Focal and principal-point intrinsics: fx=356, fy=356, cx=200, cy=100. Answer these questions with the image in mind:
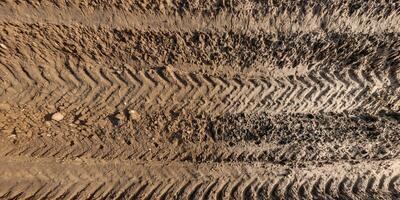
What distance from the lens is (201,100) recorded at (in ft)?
13.1

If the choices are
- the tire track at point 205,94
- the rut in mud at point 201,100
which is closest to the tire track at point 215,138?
the rut in mud at point 201,100

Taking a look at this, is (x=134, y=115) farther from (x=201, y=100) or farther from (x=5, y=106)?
(x=5, y=106)

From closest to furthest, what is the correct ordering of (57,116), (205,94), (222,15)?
(222,15)
(57,116)
(205,94)

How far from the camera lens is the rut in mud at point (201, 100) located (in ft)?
12.2

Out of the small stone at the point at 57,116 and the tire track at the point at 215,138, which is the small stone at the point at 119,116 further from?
the small stone at the point at 57,116

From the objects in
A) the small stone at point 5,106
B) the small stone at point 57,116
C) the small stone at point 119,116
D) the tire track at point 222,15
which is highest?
the tire track at point 222,15

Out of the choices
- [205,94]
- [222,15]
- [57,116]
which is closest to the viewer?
[222,15]

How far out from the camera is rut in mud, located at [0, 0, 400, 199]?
3.72 m

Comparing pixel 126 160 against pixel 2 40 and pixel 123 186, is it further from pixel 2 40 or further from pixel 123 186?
pixel 2 40

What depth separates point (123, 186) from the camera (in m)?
3.87

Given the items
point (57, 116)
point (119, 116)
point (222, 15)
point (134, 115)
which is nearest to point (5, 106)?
point (57, 116)

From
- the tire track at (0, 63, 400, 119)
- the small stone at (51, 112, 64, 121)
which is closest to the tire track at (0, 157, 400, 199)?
the small stone at (51, 112, 64, 121)

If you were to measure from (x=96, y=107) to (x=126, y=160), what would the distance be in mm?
668

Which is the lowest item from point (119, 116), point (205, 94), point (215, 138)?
point (215, 138)
